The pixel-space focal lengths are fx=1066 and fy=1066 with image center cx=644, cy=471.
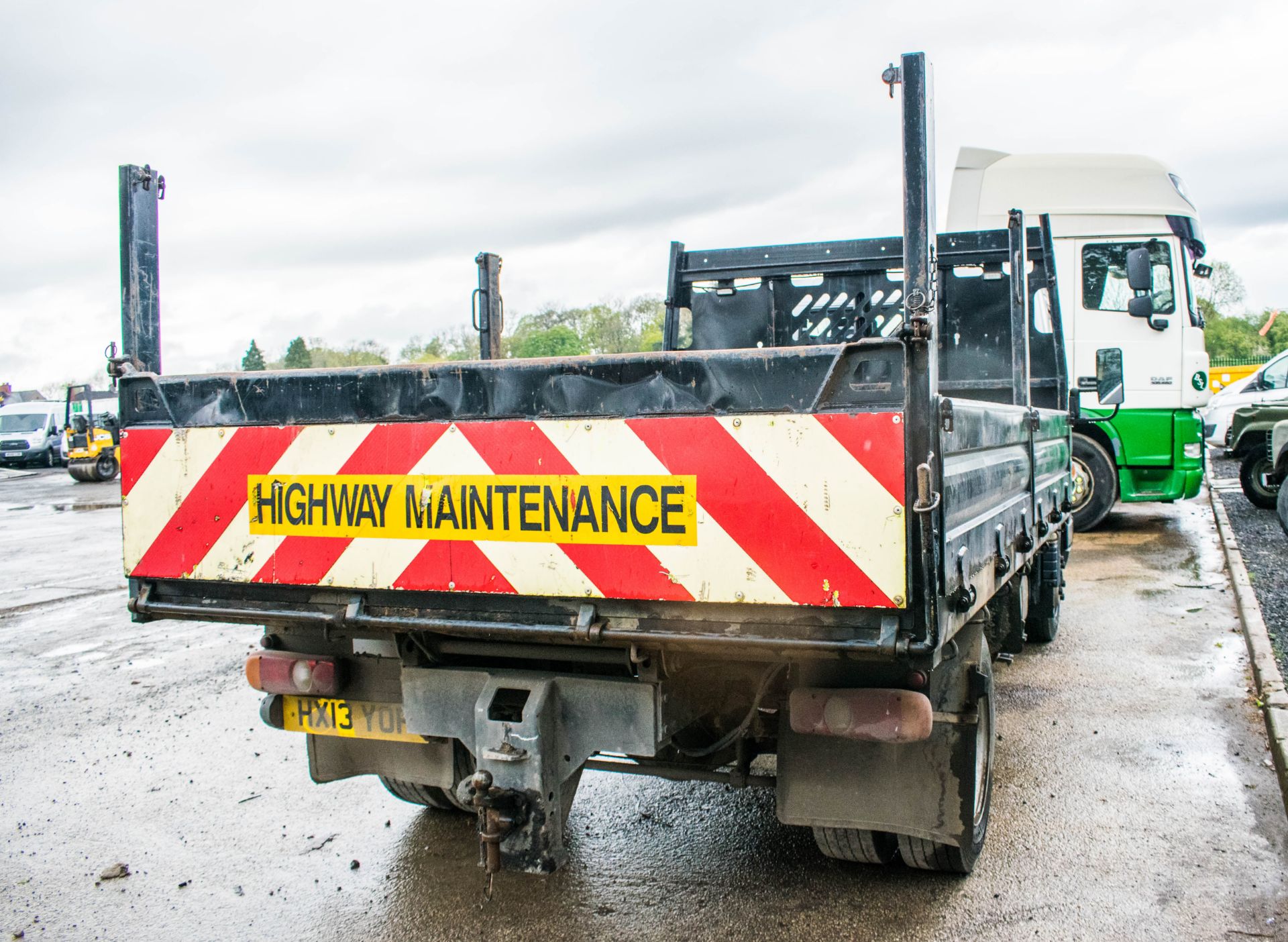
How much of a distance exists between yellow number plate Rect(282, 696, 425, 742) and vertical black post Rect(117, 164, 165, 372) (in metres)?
1.20

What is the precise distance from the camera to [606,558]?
8.90 feet

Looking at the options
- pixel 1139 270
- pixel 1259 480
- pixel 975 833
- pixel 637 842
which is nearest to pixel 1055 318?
pixel 1139 270

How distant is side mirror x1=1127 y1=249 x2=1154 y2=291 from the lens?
9.20 meters

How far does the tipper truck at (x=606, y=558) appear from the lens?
2.54m

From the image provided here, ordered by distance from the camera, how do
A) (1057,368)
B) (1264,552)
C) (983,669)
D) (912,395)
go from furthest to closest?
(1264,552)
(1057,368)
(983,669)
(912,395)

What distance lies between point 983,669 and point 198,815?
3109mm

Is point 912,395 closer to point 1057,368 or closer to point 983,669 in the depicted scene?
point 983,669

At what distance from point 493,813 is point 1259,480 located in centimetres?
1266

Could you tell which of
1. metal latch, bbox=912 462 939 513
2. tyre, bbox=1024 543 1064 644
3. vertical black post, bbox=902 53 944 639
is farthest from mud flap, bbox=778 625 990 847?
tyre, bbox=1024 543 1064 644

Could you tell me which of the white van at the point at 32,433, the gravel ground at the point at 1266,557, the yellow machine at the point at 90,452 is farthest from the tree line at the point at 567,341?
the white van at the point at 32,433

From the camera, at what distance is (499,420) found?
9.32ft

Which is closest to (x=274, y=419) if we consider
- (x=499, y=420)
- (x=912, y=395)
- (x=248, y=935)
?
(x=499, y=420)

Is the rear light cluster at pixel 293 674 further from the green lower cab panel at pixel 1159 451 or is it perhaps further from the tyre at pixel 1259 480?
the tyre at pixel 1259 480

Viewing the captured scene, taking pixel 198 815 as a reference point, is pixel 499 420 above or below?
above
